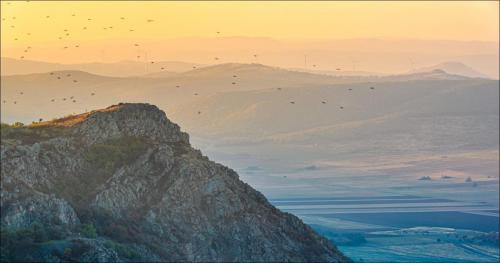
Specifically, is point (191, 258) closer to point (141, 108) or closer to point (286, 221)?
point (286, 221)

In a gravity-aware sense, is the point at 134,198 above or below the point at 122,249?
above

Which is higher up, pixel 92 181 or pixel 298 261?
pixel 92 181

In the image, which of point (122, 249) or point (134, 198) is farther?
point (134, 198)

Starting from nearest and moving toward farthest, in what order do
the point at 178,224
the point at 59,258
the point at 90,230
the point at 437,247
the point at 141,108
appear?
1. the point at 59,258
2. the point at 90,230
3. the point at 178,224
4. the point at 141,108
5. the point at 437,247

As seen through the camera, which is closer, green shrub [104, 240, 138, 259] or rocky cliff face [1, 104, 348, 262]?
green shrub [104, 240, 138, 259]

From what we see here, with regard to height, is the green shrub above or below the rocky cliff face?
below

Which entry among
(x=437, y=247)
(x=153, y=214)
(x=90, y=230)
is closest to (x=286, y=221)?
(x=153, y=214)

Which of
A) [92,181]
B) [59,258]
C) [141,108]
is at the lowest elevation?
[59,258]

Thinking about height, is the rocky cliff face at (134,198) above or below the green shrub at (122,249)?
above
